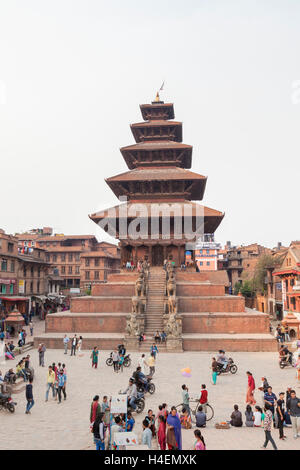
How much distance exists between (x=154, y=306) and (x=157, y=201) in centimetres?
1318

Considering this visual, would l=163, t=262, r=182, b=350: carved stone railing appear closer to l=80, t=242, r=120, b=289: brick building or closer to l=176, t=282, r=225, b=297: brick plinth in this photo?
l=176, t=282, r=225, b=297: brick plinth

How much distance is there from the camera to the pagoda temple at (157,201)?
108 feet

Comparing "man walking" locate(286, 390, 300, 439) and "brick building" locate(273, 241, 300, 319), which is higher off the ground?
"brick building" locate(273, 241, 300, 319)

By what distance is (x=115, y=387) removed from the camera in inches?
568

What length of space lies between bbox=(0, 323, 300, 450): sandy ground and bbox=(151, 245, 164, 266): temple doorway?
509 inches

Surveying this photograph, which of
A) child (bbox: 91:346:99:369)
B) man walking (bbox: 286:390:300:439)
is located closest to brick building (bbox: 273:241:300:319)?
child (bbox: 91:346:99:369)

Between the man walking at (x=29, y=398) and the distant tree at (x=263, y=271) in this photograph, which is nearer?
the man walking at (x=29, y=398)

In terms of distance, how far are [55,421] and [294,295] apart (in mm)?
35460

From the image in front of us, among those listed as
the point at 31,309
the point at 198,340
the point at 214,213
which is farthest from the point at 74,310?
the point at 31,309

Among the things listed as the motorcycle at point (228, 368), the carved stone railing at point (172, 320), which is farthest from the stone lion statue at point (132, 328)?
the motorcycle at point (228, 368)

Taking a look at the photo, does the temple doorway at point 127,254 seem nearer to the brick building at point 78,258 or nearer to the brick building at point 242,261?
the brick building at point 78,258

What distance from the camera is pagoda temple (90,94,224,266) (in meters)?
32.8

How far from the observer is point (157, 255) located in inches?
1318

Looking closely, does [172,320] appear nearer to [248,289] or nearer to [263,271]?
[263,271]
